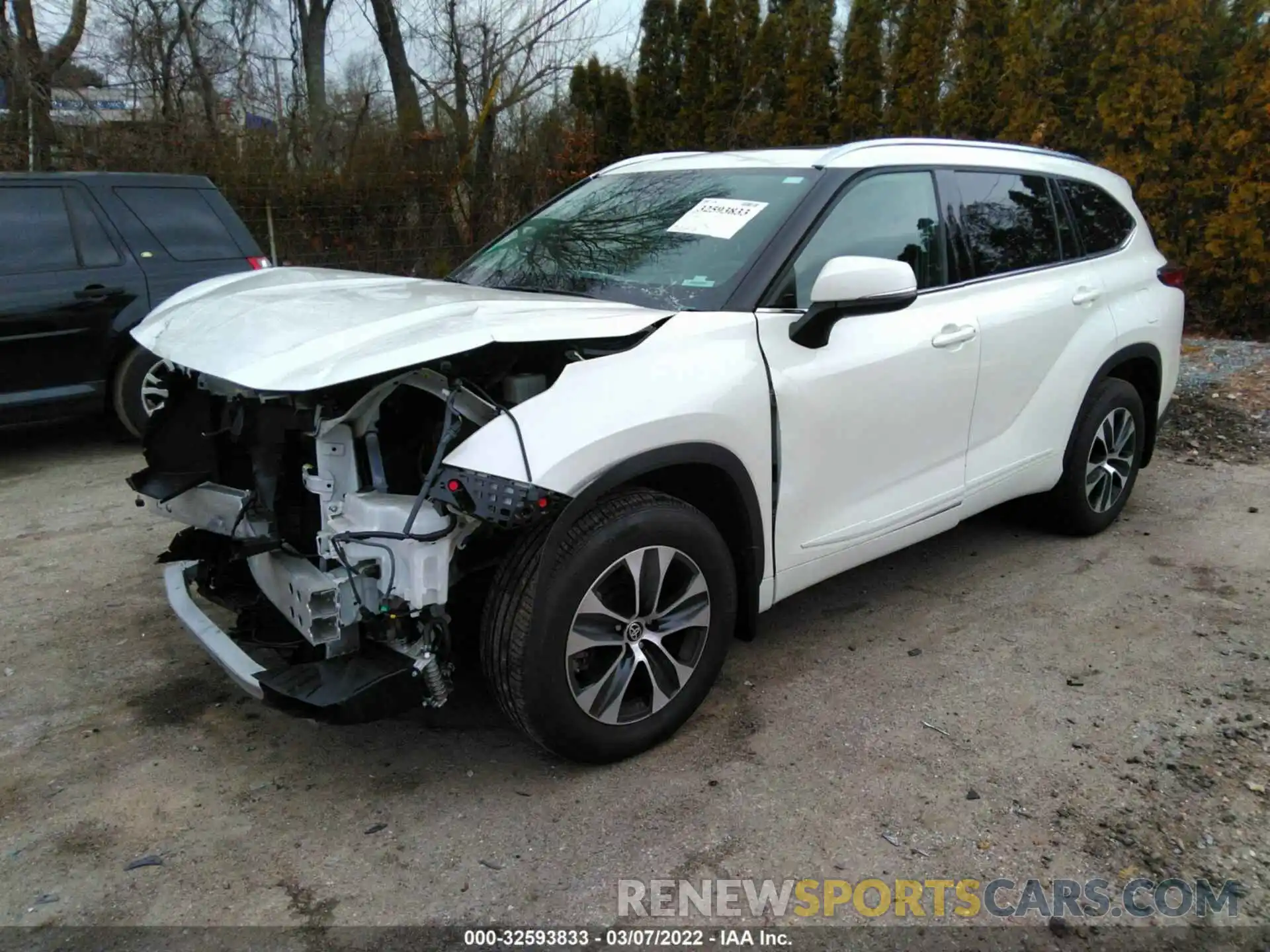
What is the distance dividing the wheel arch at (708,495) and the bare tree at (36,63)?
869cm

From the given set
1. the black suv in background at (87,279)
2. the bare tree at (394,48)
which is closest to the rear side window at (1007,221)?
the black suv in background at (87,279)

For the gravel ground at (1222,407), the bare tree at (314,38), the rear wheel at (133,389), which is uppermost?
the bare tree at (314,38)

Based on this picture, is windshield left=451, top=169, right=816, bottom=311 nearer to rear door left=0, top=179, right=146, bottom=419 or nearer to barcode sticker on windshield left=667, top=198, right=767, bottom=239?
barcode sticker on windshield left=667, top=198, right=767, bottom=239

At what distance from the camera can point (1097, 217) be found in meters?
4.66

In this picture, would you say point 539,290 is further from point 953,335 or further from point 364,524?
point 953,335

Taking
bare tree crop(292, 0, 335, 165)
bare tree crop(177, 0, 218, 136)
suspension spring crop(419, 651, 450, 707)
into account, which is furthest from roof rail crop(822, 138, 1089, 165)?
bare tree crop(292, 0, 335, 165)

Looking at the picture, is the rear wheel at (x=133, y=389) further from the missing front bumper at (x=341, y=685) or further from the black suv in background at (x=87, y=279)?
the missing front bumper at (x=341, y=685)

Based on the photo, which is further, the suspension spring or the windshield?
the windshield

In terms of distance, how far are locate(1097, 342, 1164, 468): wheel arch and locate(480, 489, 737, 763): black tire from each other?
280 cm

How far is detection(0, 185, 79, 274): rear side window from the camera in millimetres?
6102

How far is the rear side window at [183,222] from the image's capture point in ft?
21.9

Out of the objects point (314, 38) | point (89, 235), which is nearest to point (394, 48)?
point (314, 38)

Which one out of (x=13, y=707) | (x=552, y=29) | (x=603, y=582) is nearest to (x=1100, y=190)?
(x=603, y=582)

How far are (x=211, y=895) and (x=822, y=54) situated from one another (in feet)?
35.7
